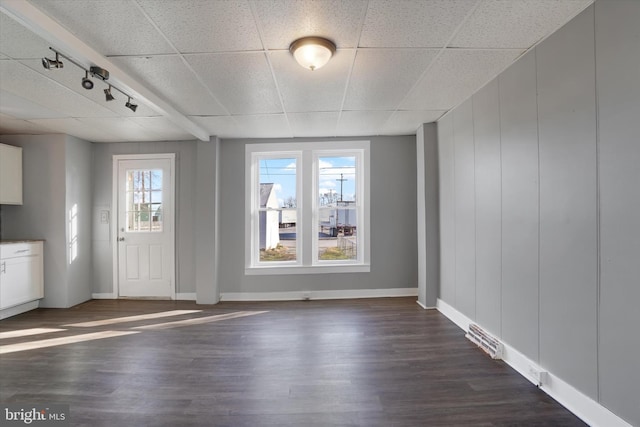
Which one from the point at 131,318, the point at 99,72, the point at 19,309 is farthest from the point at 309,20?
the point at 19,309

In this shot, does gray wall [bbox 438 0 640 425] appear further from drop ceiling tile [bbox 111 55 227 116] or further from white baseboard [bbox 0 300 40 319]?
white baseboard [bbox 0 300 40 319]

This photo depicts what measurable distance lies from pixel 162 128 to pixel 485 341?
4585 millimetres

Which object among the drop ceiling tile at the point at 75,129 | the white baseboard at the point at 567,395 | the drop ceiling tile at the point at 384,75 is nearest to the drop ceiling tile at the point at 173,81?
the drop ceiling tile at the point at 384,75

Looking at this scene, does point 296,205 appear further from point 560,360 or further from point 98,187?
point 560,360

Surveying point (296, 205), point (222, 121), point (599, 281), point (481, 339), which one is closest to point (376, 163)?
point (296, 205)

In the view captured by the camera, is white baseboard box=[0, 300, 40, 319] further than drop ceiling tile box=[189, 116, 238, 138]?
Yes

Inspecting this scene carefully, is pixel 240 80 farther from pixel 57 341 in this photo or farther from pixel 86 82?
pixel 57 341

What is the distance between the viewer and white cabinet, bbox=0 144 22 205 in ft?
12.8

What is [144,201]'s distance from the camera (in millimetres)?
4672

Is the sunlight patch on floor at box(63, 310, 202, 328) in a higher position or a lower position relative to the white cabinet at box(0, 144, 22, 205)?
lower

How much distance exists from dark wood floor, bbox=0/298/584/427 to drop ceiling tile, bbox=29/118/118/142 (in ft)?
8.21

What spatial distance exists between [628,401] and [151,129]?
5152 millimetres

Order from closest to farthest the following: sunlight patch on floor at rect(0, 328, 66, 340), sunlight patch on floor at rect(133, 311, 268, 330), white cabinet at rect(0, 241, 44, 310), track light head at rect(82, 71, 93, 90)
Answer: track light head at rect(82, 71, 93, 90), sunlight patch on floor at rect(0, 328, 66, 340), sunlight patch on floor at rect(133, 311, 268, 330), white cabinet at rect(0, 241, 44, 310)

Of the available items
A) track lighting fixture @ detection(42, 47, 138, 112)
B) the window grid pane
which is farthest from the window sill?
track lighting fixture @ detection(42, 47, 138, 112)
